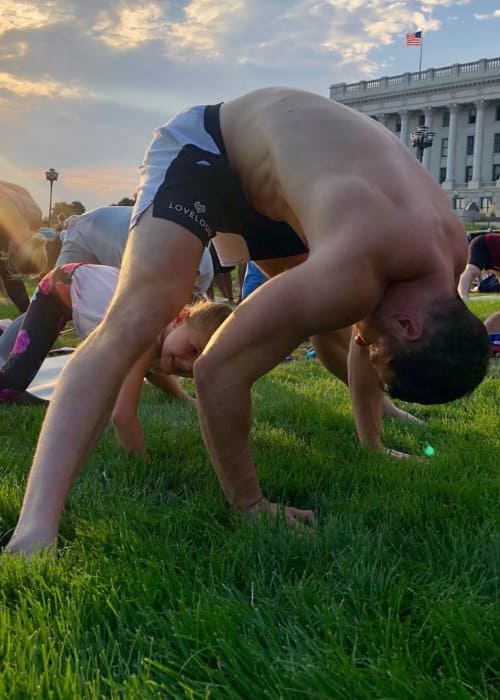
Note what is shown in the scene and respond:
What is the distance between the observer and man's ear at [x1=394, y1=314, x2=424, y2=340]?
2125mm

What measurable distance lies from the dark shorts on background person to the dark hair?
2.85ft

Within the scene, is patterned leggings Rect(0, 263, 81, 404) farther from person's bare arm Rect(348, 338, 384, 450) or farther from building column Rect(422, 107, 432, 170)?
building column Rect(422, 107, 432, 170)

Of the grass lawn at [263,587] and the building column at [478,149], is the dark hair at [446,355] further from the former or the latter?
the building column at [478,149]

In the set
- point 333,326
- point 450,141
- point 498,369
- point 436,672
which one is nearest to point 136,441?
point 333,326

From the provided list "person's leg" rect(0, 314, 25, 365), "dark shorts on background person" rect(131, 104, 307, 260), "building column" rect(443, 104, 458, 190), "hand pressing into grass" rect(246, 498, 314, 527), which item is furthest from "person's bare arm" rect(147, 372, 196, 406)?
"building column" rect(443, 104, 458, 190)

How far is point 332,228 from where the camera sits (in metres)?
2.04

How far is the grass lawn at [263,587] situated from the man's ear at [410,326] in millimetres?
577

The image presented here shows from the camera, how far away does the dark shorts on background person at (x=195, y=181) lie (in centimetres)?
246

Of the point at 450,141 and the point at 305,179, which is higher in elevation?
the point at 450,141

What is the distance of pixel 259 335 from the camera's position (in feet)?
6.57

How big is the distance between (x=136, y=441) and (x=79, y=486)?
49cm

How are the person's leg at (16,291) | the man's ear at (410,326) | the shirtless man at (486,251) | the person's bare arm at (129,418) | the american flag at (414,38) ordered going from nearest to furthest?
the man's ear at (410,326) < the person's bare arm at (129,418) < the shirtless man at (486,251) < the person's leg at (16,291) < the american flag at (414,38)

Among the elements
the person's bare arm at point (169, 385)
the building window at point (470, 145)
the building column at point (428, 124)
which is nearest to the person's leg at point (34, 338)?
the person's bare arm at point (169, 385)

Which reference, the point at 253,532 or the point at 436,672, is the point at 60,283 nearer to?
the point at 253,532
